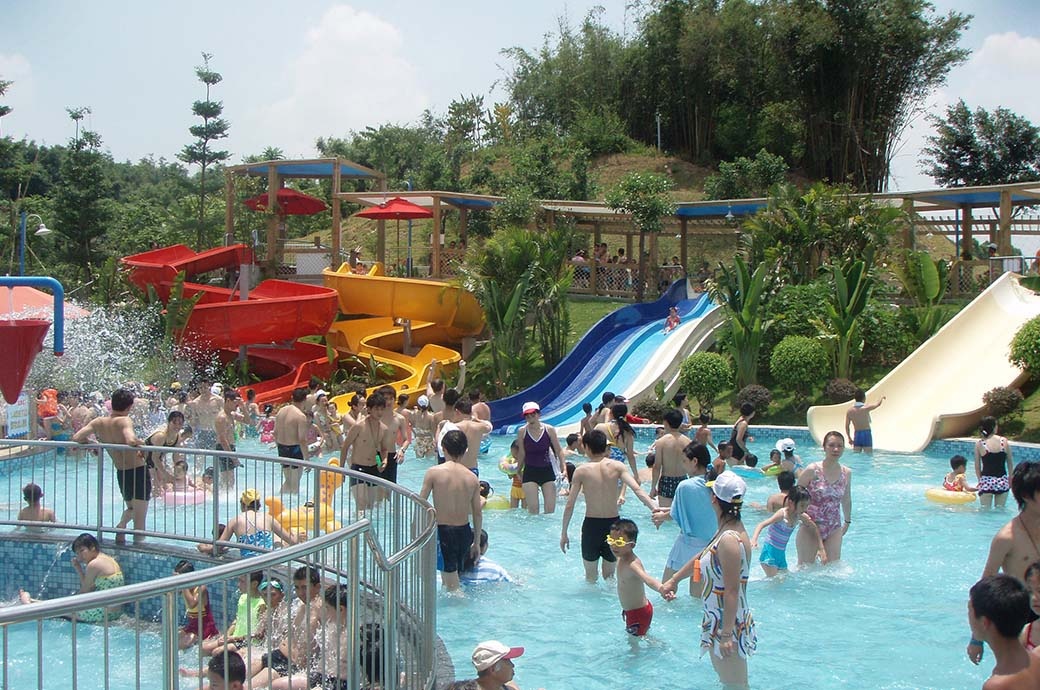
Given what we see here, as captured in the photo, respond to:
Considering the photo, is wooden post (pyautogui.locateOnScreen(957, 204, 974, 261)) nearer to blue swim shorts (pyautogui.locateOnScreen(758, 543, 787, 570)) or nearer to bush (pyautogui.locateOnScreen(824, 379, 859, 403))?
bush (pyautogui.locateOnScreen(824, 379, 859, 403))

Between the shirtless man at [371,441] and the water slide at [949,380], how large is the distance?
8574 millimetres

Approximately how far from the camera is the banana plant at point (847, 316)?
17.7m

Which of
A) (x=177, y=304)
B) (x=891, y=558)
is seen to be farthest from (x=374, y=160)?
(x=891, y=558)

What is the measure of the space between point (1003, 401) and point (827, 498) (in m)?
8.59

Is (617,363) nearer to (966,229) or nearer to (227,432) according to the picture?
(227,432)

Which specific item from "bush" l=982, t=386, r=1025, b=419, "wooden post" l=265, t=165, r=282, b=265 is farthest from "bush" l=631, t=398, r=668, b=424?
"wooden post" l=265, t=165, r=282, b=265

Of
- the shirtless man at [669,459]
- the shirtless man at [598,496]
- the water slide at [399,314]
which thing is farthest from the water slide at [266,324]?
the shirtless man at [598,496]

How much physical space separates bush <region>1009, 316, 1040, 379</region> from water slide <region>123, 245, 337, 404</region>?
12679 millimetres

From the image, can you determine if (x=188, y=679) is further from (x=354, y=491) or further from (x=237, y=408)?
(x=237, y=408)

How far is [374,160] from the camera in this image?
4812 cm

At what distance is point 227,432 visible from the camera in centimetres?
1281

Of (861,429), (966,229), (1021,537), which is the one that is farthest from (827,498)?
(966,229)

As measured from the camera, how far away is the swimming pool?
22.0 ft

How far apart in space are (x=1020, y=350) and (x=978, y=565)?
7.04 metres
